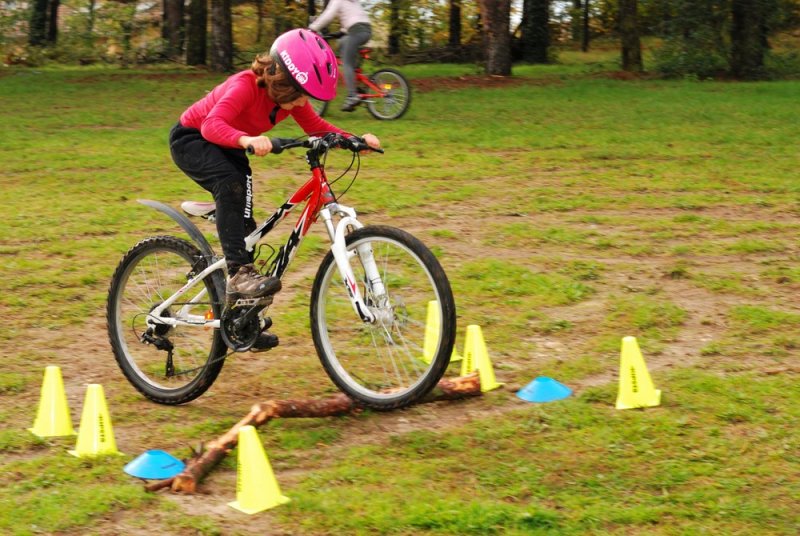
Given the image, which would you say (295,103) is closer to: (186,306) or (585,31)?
(186,306)

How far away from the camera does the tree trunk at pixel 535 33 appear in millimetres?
29609

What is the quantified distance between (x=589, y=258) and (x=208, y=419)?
4105 mm

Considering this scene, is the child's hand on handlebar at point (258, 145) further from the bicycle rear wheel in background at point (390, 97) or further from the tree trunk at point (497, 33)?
the tree trunk at point (497, 33)

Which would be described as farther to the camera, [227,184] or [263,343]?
[263,343]

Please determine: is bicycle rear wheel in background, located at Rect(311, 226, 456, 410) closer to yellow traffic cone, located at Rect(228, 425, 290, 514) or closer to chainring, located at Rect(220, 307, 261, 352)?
chainring, located at Rect(220, 307, 261, 352)

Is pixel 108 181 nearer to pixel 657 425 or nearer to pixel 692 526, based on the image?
pixel 657 425

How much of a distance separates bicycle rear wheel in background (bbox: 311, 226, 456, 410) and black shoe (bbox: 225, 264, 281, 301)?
9.3 inches

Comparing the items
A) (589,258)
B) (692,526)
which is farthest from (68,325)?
(692,526)

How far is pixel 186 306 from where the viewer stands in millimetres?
6059

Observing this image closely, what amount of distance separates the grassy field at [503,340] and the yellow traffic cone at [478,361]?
136 mm

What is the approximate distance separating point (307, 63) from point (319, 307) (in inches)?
49.4

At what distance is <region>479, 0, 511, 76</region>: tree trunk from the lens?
22.3 meters

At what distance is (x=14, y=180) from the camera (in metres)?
12.4

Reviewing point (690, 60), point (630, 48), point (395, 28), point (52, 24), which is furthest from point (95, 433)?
point (52, 24)
